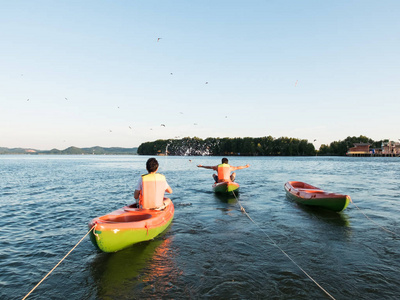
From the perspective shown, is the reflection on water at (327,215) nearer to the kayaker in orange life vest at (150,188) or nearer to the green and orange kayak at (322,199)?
the green and orange kayak at (322,199)

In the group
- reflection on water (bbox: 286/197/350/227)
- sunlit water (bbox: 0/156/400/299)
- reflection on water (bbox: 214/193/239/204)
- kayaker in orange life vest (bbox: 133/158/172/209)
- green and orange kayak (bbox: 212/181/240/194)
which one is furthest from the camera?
green and orange kayak (bbox: 212/181/240/194)

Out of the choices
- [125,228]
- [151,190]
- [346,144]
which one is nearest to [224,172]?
[151,190]

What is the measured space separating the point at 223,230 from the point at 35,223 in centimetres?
875

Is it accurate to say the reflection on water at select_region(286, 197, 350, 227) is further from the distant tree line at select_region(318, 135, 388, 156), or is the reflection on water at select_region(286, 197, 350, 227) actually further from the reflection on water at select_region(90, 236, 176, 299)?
the distant tree line at select_region(318, 135, 388, 156)

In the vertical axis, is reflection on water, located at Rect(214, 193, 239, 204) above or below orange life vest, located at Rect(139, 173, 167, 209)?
below

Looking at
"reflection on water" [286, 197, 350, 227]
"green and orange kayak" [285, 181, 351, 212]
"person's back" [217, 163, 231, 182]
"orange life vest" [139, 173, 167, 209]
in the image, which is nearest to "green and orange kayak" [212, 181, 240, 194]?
"person's back" [217, 163, 231, 182]

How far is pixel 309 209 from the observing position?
535 inches

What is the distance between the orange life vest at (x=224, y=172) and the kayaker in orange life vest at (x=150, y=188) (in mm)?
9344

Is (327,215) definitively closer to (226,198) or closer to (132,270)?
(226,198)

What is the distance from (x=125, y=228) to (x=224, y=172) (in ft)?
38.4

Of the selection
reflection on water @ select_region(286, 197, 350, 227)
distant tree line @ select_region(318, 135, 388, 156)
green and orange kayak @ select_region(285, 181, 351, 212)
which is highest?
distant tree line @ select_region(318, 135, 388, 156)

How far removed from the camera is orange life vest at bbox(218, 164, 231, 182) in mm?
17900

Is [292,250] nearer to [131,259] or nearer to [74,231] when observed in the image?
[131,259]

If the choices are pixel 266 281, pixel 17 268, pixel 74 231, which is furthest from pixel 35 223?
pixel 266 281
